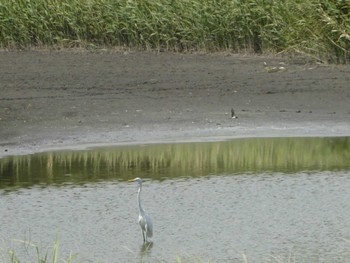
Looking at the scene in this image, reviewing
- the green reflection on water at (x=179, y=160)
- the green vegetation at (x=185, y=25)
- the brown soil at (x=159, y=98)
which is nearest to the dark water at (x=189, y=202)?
the green reflection on water at (x=179, y=160)

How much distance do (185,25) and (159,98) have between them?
383 centimetres

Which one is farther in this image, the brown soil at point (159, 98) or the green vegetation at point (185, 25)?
the green vegetation at point (185, 25)

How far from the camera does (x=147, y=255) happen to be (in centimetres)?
884

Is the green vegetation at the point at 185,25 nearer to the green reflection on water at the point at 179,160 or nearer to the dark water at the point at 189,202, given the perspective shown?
the green reflection on water at the point at 179,160

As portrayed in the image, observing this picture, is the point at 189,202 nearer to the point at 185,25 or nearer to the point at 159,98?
the point at 159,98

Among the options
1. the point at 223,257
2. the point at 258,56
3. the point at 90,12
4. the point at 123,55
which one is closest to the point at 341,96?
the point at 258,56

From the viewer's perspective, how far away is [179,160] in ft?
42.4

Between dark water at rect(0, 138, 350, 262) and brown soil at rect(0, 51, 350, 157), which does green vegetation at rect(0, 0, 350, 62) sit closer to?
brown soil at rect(0, 51, 350, 157)

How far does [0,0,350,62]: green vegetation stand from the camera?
60.0ft

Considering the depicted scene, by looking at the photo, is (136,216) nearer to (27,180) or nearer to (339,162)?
(27,180)

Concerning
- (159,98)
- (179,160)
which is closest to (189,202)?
(179,160)

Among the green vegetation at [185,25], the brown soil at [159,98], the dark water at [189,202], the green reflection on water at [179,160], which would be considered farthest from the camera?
the green vegetation at [185,25]

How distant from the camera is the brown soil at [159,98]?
14.4 metres

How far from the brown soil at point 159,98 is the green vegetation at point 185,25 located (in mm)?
458
